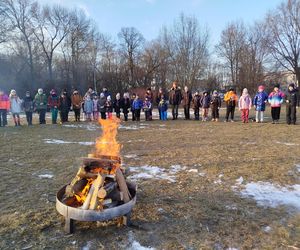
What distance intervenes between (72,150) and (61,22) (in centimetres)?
5202

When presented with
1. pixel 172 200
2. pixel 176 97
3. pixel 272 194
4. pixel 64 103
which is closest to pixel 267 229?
pixel 272 194

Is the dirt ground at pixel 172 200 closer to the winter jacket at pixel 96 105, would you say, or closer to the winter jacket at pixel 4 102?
the winter jacket at pixel 4 102

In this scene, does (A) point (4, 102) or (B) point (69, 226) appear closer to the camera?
(B) point (69, 226)

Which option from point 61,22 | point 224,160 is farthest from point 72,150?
point 61,22

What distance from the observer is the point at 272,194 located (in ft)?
17.8

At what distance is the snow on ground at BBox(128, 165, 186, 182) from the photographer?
6.44 meters

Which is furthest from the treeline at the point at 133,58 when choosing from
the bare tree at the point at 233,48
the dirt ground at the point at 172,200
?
the dirt ground at the point at 172,200

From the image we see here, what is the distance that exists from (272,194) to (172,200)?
1795mm

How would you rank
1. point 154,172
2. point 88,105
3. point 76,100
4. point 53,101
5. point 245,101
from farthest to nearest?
point 88,105
point 76,100
point 53,101
point 245,101
point 154,172

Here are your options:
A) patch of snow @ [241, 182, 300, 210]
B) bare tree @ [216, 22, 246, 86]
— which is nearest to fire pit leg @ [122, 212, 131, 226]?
patch of snow @ [241, 182, 300, 210]

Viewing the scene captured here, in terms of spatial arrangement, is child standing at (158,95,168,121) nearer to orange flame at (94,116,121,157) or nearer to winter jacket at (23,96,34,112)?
winter jacket at (23,96,34,112)

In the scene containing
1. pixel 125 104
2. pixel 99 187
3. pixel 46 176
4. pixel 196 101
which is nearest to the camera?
pixel 99 187

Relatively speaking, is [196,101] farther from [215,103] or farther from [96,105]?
[96,105]

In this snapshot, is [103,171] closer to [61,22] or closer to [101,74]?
[101,74]
